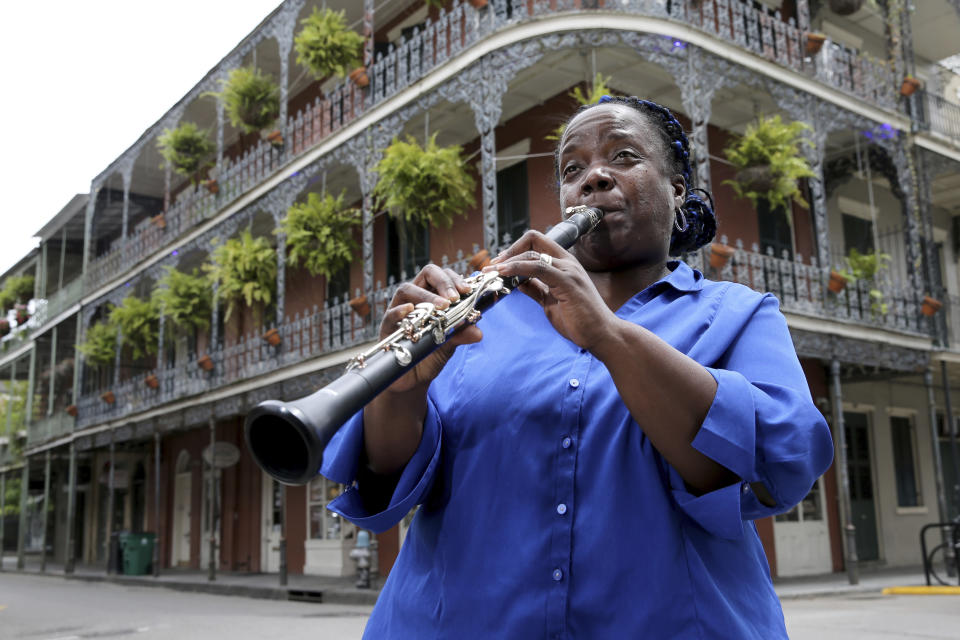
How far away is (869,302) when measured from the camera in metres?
12.4

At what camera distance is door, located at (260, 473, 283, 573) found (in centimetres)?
1750

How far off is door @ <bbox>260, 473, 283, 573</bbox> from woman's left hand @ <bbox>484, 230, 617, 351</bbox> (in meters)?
17.0

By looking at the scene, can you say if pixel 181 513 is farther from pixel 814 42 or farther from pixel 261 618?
pixel 814 42

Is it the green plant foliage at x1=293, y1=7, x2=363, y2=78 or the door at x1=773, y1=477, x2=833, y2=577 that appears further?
the green plant foliage at x1=293, y1=7, x2=363, y2=78

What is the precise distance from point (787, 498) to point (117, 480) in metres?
23.0

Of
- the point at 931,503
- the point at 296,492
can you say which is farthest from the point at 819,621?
the point at 296,492

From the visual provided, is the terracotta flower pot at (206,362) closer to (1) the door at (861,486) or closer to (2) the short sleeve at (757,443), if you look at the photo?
(1) the door at (861,486)

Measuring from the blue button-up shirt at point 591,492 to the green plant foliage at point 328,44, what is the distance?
42.5 ft

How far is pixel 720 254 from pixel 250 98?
387 inches

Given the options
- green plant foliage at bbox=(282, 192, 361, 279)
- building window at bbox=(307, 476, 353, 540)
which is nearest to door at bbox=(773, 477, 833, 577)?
building window at bbox=(307, 476, 353, 540)

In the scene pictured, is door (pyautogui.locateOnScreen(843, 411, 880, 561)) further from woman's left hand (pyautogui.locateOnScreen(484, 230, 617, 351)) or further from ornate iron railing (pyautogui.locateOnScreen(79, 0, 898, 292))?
woman's left hand (pyautogui.locateOnScreen(484, 230, 617, 351))

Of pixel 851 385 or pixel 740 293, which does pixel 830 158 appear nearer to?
pixel 851 385

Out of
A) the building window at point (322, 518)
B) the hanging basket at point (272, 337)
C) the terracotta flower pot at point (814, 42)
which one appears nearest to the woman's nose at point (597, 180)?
the terracotta flower pot at point (814, 42)

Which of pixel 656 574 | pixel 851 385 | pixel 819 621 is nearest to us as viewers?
pixel 656 574
